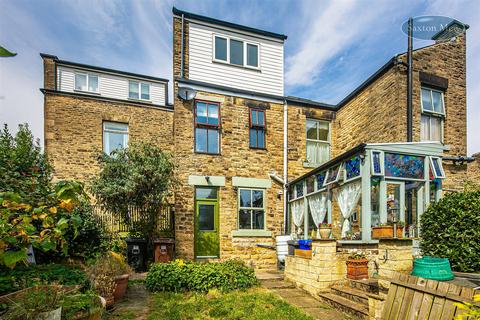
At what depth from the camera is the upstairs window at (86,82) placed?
1662cm

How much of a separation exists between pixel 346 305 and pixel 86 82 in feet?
58.7

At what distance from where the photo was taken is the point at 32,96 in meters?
13.4

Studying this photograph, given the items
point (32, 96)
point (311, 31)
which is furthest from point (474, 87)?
point (32, 96)

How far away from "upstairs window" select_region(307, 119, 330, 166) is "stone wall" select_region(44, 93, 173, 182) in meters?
8.50

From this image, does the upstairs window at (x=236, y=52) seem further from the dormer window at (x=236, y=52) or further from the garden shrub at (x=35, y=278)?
the garden shrub at (x=35, y=278)

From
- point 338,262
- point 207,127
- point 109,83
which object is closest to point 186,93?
point 207,127

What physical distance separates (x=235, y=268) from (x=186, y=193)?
373 centimetres

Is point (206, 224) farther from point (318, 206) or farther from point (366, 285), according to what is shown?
point (366, 285)

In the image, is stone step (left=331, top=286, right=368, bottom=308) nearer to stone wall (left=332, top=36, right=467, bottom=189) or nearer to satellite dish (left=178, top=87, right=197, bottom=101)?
stone wall (left=332, top=36, right=467, bottom=189)

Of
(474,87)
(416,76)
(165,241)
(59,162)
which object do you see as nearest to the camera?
(165,241)

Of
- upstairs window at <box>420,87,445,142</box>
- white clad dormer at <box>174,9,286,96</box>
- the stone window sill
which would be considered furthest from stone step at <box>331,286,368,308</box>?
white clad dormer at <box>174,9,286,96</box>

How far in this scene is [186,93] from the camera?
10.1m

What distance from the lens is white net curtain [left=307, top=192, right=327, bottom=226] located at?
8.82 metres

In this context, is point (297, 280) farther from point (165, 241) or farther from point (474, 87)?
point (474, 87)
